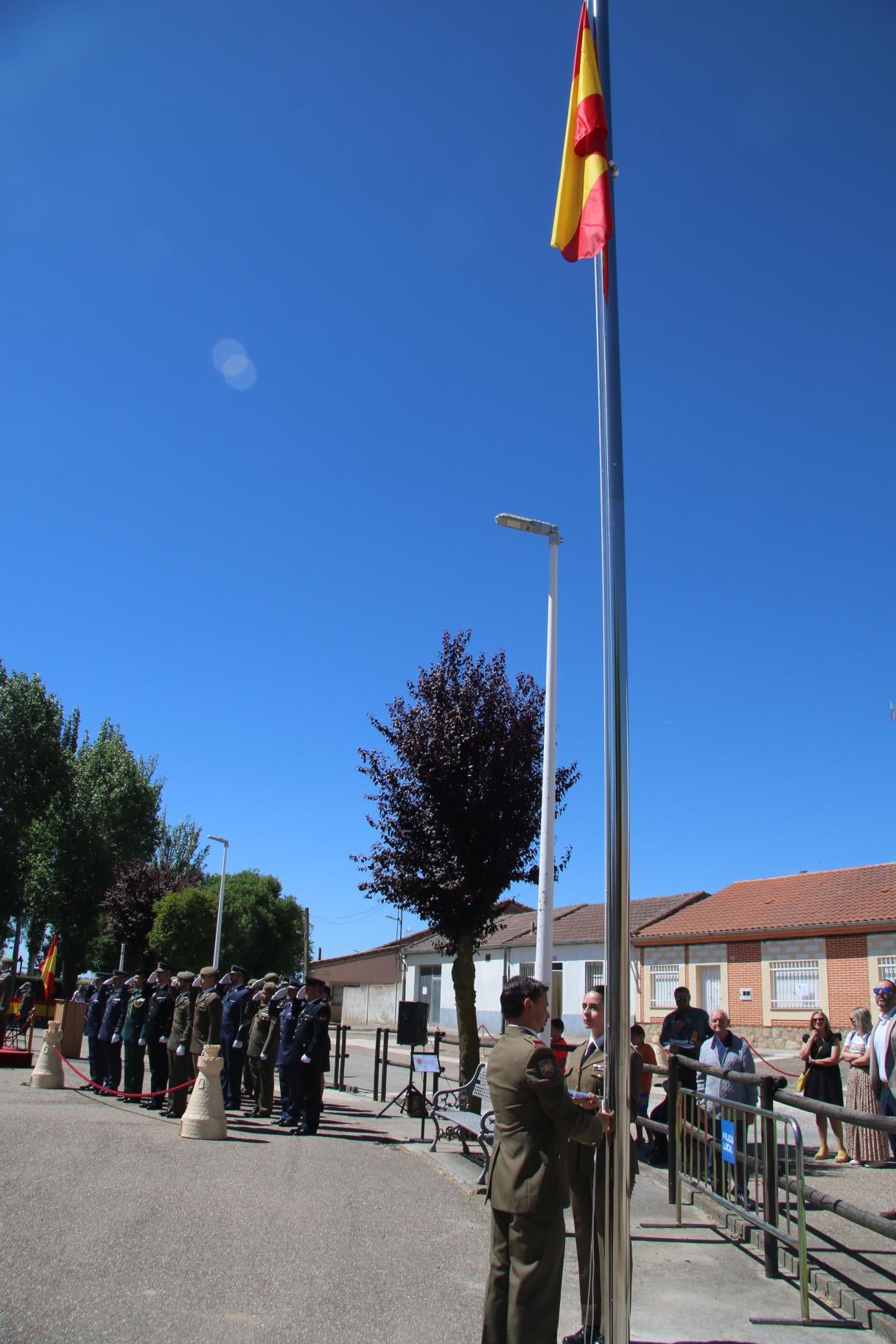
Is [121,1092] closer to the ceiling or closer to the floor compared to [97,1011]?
closer to the floor

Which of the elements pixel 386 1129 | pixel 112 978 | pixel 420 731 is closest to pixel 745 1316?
pixel 386 1129

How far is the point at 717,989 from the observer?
3016 cm

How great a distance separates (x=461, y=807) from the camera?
49.0ft

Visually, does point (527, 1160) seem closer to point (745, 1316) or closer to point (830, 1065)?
point (745, 1316)

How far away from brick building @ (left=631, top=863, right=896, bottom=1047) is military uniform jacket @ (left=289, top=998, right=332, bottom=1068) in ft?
59.4

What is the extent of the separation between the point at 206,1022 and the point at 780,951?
2072cm

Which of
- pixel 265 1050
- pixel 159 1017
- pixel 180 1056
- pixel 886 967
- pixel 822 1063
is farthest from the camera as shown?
pixel 886 967

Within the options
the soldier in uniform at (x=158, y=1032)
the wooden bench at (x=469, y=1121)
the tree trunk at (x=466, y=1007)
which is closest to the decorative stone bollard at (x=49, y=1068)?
the soldier in uniform at (x=158, y=1032)

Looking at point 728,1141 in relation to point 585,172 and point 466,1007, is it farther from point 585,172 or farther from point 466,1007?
point 466,1007

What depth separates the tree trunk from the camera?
14188 mm

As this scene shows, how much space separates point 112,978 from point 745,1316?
1243cm

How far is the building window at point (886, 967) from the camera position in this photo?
24.7m

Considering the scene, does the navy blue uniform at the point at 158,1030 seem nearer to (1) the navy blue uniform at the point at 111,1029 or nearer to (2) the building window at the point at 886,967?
(1) the navy blue uniform at the point at 111,1029

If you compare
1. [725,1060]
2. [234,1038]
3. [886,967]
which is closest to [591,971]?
[886,967]
